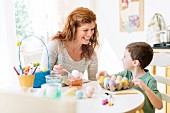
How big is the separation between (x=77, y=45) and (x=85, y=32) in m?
0.14

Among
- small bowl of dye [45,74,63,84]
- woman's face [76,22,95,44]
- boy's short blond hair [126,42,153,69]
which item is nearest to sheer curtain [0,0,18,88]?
woman's face [76,22,95,44]

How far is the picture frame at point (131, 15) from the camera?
365cm

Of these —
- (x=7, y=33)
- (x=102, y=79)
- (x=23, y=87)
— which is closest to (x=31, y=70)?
(x=23, y=87)

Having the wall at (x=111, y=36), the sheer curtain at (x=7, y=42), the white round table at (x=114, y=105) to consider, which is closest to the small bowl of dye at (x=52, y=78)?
the white round table at (x=114, y=105)

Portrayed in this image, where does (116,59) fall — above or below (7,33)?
below

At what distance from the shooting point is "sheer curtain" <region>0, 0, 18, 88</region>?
8.56ft

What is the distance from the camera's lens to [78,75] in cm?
156

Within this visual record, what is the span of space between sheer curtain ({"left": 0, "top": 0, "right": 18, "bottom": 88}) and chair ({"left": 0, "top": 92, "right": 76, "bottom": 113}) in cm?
204

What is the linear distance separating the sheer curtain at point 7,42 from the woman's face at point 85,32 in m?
0.95

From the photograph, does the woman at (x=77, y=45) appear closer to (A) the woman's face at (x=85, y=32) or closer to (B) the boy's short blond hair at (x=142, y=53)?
(A) the woman's face at (x=85, y=32)

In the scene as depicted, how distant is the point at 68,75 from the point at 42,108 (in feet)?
3.45

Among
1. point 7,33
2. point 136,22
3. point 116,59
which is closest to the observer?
point 7,33

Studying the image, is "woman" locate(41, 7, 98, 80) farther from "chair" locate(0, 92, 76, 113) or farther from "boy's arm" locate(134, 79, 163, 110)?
"chair" locate(0, 92, 76, 113)

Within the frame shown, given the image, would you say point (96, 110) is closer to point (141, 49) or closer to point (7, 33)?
point (141, 49)
